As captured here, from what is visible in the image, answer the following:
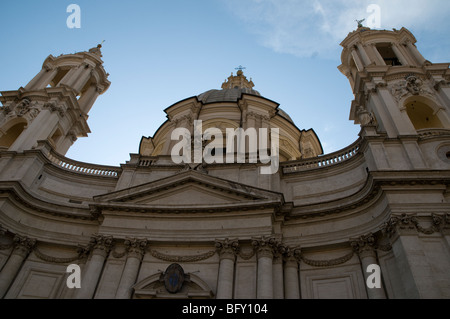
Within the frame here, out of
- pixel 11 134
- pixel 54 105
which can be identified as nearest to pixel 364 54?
pixel 54 105

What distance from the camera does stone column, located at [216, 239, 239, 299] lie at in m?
12.0

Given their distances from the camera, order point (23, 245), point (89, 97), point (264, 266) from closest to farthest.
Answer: point (264, 266) < point (23, 245) < point (89, 97)

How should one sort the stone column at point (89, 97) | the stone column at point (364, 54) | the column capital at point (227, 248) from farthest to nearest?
1. the stone column at point (89, 97)
2. the stone column at point (364, 54)
3. the column capital at point (227, 248)

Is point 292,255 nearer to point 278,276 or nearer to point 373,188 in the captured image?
point 278,276

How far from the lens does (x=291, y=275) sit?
13.0 meters

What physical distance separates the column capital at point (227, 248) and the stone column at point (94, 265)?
4.72 m

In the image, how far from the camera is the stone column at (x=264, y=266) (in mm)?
11609

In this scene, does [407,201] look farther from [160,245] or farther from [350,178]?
[160,245]

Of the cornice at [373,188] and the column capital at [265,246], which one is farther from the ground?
the cornice at [373,188]

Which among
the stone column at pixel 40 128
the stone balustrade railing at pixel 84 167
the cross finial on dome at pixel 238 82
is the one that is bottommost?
the stone balustrade railing at pixel 84 167

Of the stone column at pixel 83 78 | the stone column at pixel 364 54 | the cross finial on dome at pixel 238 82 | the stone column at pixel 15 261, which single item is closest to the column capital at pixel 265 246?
the stone column at pixel 15 261
